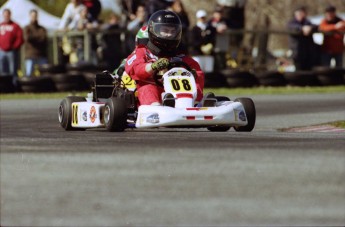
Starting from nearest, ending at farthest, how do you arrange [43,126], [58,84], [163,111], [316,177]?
[316,177]
[163,111]
[43,126]
[58,84]

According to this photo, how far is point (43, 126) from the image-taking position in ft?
42.7

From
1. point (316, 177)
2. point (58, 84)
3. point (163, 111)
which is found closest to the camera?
point (316, 177)

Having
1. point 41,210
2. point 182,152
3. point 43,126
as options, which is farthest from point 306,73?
point 41,210

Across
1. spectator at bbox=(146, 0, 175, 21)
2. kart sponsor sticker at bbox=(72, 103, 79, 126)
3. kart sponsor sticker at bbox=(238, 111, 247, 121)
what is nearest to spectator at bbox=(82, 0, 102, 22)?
spectator at bbox=(146, 0, 175, 21)

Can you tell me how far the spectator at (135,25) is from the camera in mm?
21359

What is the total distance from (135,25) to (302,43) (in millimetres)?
3238

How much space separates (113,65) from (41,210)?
1559 centimetres

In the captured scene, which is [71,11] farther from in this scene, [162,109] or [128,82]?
[162,109]

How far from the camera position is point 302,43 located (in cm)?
2253

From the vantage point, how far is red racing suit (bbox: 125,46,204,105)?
1110 cm

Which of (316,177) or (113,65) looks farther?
(113,65)

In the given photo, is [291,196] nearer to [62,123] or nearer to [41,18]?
[62,123]

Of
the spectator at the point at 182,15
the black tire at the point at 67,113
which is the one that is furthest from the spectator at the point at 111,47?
the black tire at the point at 67,113

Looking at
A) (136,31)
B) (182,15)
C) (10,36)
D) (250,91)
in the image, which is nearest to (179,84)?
Answer: (250,91)
